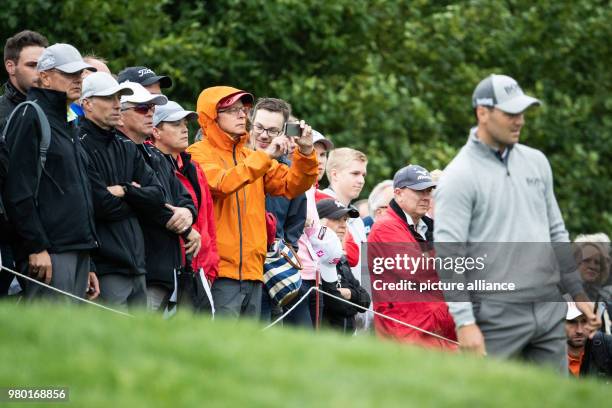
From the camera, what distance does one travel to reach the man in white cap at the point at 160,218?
10633 millimetres

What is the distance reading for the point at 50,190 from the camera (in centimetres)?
984

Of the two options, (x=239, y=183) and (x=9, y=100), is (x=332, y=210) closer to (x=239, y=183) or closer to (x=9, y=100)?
(x=239, y=183)

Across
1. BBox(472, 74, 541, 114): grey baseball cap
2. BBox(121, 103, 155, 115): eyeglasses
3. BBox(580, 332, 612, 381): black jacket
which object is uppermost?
BBox(472, 74, 541, 114): grey baseball cap

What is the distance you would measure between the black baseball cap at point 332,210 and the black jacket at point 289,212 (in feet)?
2.94

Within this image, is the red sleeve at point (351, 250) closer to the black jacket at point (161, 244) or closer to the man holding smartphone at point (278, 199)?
the man holding smartphone at point (278, 199)

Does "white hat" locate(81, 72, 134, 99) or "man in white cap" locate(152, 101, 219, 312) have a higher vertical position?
Answer: "white hat" locate(81, 72, 134, 99)

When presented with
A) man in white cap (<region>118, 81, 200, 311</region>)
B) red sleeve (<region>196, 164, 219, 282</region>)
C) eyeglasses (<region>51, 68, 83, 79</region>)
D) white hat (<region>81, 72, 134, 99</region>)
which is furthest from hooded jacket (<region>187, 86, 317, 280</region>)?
eyeglasses (<region>51, 68, 83, 79</region>)

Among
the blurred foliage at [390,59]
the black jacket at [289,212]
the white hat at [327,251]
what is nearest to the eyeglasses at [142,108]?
the black jacket at [289,212]

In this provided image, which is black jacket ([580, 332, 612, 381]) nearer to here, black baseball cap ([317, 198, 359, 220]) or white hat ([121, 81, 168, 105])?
black baseball cap ([317, 198, 359, 220])

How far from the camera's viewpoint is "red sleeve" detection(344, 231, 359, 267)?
1374 centimetres

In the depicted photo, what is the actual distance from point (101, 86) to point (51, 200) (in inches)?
47.2

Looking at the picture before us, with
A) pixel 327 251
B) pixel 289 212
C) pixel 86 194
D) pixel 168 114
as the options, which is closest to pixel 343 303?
pixel 327 251

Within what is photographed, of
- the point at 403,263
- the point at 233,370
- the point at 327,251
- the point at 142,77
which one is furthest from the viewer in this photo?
the point at 327,251

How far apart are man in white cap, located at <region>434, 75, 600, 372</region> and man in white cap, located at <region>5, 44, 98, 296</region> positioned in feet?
8.60
